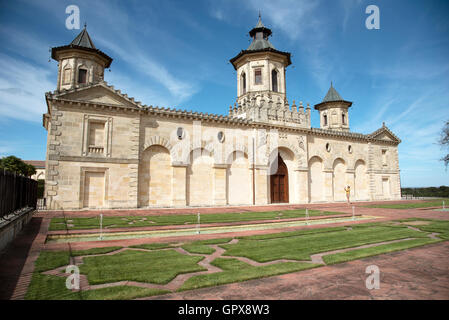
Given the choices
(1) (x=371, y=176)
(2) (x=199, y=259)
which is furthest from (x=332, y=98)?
(2) (x=199, y=259)

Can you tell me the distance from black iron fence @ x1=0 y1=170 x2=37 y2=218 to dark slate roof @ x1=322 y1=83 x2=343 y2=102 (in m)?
41.8

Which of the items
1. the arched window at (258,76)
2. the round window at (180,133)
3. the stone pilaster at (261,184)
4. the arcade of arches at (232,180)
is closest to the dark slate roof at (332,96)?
the arcade of arches at (232,180)

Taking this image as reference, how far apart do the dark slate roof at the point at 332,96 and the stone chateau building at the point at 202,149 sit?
830 centimetres

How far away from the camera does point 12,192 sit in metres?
9.80

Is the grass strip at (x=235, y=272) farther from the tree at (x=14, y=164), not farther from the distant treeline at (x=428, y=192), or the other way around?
the tree at (x=14, y=164)

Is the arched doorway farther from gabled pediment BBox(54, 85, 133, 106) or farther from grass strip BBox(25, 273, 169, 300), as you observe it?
grass strip BBox(25, 273, 169, 300)

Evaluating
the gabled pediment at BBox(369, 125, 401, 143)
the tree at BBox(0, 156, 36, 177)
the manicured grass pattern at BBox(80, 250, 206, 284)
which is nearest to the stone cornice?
the gabled pediment at BBox(369, 125, 401, 143)

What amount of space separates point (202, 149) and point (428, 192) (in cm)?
4965

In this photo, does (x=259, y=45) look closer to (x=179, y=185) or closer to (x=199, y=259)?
(x=179, y=185)

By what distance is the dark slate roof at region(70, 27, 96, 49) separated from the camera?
2843 cm
